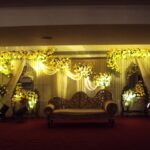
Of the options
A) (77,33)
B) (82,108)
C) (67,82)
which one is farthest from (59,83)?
(77,33)

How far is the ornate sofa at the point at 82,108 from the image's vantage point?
7.59 m

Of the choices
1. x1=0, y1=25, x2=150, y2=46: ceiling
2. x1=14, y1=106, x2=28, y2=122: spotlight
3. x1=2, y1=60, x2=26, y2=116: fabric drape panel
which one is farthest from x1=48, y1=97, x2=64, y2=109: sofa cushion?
x1=0, y1=25, x2=150, y2=46: ceiling

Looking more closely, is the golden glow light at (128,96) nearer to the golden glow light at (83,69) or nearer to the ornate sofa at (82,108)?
the ornate sofa at (82,108)

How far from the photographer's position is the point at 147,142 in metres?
5.63

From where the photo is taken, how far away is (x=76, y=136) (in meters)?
6.30

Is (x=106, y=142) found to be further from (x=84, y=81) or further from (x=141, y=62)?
(x=141, y=62)

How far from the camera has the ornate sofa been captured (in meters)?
7.59

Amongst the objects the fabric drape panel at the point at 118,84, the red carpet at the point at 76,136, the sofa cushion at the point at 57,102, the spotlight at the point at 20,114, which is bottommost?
the red carpet at the point at 76,136

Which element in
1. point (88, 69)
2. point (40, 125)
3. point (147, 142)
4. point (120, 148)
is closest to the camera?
point (120, 148)

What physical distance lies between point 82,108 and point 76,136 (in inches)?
90.8

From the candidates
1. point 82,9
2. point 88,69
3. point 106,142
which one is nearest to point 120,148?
point 106,142

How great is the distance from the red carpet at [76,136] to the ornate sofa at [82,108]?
331 millimetres

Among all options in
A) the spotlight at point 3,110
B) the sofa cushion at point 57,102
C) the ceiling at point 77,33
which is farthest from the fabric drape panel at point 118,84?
the spotlight at point 3,110

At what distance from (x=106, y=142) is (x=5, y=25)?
11.0 feet
